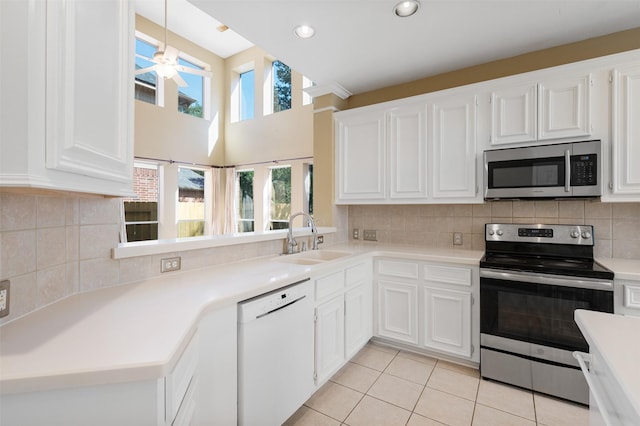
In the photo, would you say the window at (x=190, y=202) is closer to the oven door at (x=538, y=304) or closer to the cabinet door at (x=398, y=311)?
the cabinet door at (x=398, y=311)

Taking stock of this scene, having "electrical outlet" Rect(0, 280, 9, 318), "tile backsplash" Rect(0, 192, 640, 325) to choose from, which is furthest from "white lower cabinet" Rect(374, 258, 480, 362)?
"electrical outlet" Rect(0, 280, 9, 318)

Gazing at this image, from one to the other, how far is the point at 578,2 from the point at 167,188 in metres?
5.70

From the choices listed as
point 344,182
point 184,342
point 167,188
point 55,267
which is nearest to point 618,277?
point 344,182

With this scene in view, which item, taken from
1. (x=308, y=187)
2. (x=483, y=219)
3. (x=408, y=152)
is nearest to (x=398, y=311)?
→ (x=483, y=219)

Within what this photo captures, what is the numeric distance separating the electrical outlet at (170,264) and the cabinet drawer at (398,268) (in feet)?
5.51

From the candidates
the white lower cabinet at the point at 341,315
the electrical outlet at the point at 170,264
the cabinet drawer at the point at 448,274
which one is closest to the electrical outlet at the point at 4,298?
the electrical outlet at the point at 170,264

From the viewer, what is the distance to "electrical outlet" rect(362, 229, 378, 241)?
3347mm

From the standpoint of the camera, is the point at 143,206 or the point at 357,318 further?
the point at 143,206

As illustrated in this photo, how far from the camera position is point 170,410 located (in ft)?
2.72

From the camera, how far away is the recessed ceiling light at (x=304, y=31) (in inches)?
86.0

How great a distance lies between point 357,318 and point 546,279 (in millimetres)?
1372

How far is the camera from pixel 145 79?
16.8ft

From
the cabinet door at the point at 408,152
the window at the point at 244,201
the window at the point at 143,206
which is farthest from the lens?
the window at the point at 244,201

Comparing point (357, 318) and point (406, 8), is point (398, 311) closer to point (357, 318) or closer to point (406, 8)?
Answer: point (357, 318)
